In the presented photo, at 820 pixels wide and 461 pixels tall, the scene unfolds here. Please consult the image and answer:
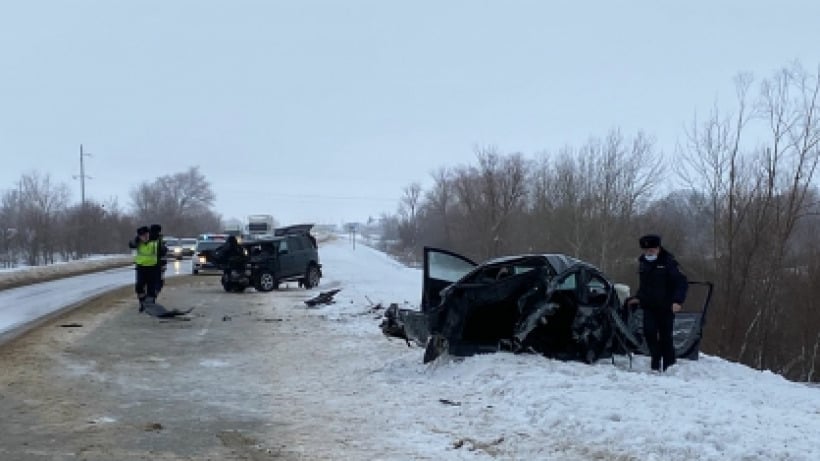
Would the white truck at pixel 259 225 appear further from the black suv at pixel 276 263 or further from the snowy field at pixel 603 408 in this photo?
the snowy field at pixel 603 408

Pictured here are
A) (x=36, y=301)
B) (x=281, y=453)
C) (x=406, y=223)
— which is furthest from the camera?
(x=406, y=223)

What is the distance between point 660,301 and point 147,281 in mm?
11432

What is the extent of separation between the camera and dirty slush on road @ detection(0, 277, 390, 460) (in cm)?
575

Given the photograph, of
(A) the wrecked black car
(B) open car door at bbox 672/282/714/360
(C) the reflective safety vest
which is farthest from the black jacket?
(C) the reflective safety vest

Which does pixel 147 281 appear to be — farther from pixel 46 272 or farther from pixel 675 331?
pixel 46 272

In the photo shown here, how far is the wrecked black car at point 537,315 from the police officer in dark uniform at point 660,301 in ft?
1.13

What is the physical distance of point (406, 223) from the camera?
123m

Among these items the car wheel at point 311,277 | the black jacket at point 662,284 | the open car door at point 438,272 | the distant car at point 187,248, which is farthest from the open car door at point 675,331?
the distant car at point 187,248

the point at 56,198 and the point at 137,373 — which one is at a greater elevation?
the point at 56,198

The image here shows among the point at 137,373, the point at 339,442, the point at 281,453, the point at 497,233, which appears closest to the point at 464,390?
the point at 339,442

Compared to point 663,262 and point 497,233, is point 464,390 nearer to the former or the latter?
A: point 663,262

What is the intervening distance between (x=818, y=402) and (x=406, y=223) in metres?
116

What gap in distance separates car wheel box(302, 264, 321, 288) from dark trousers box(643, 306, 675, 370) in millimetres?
16702

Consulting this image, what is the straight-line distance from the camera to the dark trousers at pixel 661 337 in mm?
8469
